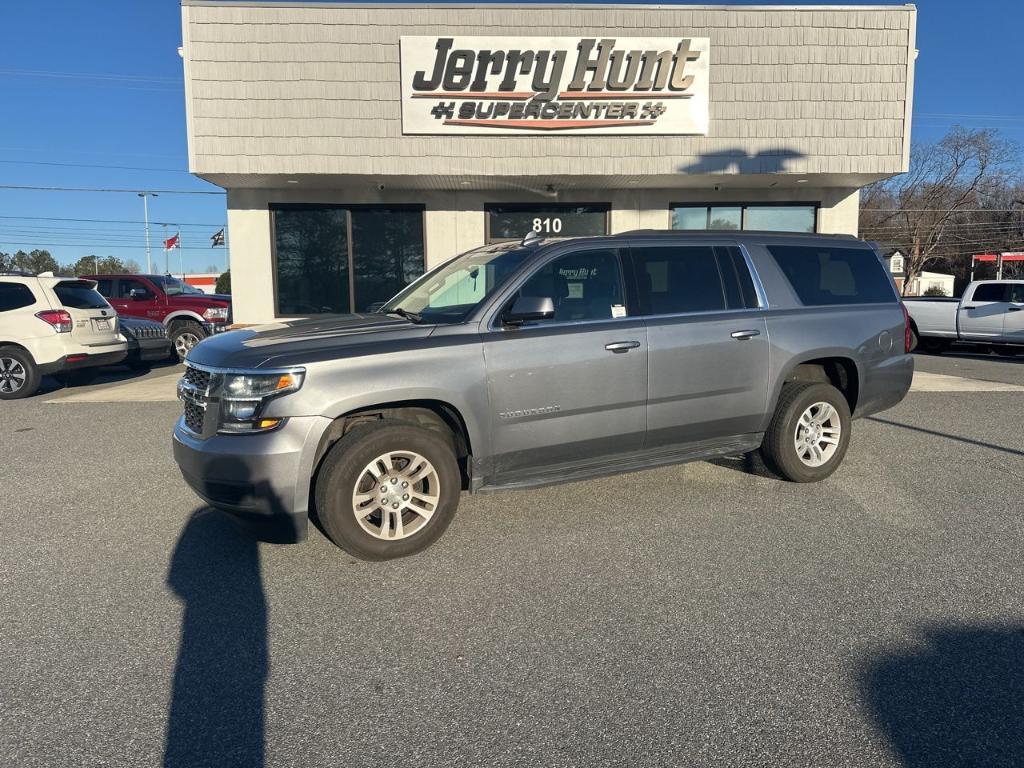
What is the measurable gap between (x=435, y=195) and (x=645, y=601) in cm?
1126

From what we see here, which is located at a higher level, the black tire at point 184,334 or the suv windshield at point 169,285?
the suv windshield at point 169,285

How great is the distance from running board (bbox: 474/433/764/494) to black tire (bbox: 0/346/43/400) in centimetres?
898

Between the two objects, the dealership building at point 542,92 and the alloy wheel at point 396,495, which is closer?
the alloy wheel at point 396,495

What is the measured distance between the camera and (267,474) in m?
3.77

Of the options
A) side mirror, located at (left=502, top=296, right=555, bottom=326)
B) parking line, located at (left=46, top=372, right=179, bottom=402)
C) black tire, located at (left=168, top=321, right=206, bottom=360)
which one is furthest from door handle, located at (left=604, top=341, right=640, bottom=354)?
black tire, located at (left=168, top=321, right=206, bottom=360)

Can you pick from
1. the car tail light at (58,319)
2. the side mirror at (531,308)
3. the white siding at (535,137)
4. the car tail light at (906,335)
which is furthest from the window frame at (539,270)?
the car tail light at (58,319)

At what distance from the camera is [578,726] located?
263 centimetres

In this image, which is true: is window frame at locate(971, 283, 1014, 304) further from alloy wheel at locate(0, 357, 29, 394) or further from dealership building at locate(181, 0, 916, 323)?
alloy wheel at locate(0, 357, 29, 394)

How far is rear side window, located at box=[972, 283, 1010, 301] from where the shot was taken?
1550 centimetres

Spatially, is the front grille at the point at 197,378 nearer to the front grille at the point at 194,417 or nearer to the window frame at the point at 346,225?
the front grille at the point at 194,417

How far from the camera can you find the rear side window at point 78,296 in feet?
35.0

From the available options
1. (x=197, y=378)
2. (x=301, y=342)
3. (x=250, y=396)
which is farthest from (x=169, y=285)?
(x=250, y=396)

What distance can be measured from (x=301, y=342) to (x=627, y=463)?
7.34 feet

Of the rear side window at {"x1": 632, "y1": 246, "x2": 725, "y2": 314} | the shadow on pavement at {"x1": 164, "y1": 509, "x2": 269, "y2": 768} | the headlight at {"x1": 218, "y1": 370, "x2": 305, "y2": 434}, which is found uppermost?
the rear side window at {"x1": 632, "y1": 246, "x2": 725, "y2": 314}
